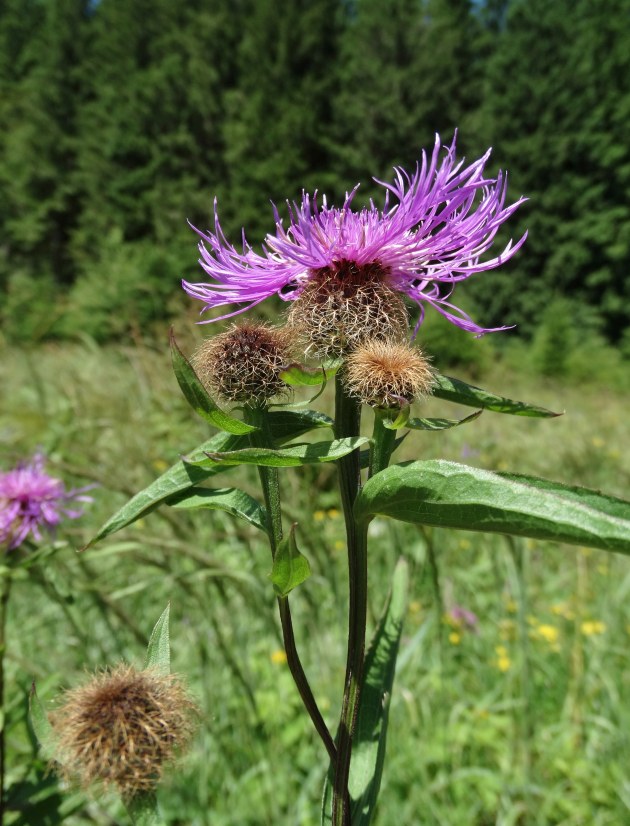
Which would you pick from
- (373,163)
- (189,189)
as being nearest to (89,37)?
(189,189)

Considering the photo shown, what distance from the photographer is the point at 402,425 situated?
60 cm

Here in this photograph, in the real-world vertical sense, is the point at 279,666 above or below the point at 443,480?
below

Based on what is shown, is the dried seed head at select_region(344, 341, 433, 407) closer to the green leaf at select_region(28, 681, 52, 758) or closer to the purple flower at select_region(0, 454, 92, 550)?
the green leaf at select_region(28, 681, 52, 758)

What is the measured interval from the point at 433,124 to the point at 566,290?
22.3ft

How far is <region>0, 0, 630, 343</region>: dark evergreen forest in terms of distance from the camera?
16.8 metres

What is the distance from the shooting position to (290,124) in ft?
62.3

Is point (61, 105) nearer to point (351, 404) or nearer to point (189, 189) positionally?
point (189, 189)

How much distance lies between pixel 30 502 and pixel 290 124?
19.7 meters

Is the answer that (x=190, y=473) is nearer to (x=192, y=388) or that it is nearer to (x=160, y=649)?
(x=192, y=388)

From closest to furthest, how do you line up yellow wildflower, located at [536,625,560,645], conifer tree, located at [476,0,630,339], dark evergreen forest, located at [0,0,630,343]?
yellow wildflower, located at [536,625,560,645]
conifer tree, located at [476,0,630,339]
dark evergreen forest, located at [0,0,630,343]

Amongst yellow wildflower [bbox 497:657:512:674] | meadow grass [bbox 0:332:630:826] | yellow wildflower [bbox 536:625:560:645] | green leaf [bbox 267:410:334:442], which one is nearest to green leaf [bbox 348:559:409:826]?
green leaf [bbox 267:410:334:442]

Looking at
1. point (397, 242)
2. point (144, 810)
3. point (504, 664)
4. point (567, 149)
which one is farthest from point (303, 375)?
point (567, 149)

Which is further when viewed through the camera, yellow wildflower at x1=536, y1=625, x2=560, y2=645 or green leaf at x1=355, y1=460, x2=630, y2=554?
yellow wildflower at x1=536, y1=625, x2=560, y2=645

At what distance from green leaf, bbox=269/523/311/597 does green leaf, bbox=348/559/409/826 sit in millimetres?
255
